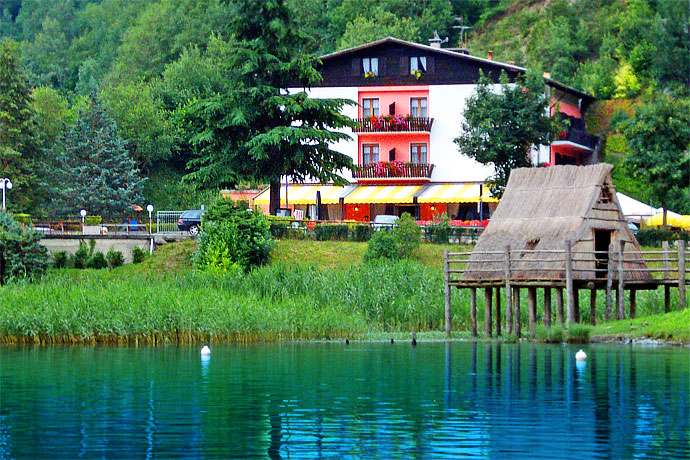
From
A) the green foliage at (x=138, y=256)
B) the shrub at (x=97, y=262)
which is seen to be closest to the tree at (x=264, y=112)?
the green foliage at (x=138, y=256)

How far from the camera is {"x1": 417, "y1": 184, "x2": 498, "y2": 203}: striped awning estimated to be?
260 ft

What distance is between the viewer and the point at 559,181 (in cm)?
4822

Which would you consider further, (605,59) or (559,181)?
(605,59)

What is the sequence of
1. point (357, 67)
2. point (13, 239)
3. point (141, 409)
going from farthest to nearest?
point (357, 67) < point (13, 239) < point (141, 409)

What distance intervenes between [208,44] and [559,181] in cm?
7462

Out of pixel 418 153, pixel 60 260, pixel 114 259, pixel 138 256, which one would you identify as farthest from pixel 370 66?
pixel 60 260

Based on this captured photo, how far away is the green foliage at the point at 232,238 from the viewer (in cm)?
6169

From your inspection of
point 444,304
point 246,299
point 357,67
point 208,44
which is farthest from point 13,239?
point 208,44

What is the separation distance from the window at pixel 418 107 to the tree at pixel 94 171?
19.6 meters

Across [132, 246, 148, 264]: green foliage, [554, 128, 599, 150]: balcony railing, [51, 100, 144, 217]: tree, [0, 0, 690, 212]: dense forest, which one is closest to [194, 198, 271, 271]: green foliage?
[132, 246, 148, 264]: green foliage

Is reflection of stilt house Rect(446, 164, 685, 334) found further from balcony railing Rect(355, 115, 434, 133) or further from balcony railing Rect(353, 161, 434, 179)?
balcony railing Rect(355, 115, 434, 133)

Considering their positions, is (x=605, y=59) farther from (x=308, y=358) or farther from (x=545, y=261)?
(x=308, y=358)

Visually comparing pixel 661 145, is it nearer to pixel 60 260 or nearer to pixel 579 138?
pixel 579 138

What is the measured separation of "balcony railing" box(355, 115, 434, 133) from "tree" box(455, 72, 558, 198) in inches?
376
